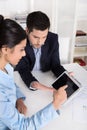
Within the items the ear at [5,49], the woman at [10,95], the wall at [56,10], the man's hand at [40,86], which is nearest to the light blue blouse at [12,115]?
the woman at [10,95]

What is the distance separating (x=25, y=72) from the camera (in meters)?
1.48

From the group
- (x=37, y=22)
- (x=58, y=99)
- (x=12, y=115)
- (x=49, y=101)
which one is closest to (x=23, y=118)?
(x=12, y=115)

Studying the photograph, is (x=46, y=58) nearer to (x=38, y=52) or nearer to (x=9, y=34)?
(x=38, y=52)

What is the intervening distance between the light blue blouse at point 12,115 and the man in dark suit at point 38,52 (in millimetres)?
338

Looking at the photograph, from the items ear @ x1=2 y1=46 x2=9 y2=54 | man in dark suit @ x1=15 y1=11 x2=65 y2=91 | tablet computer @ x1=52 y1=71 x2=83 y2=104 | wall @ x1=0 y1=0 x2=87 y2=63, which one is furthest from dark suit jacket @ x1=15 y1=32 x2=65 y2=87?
ear @ x1=2 y1=46 x2=9 y2=54

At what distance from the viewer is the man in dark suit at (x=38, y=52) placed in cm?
139

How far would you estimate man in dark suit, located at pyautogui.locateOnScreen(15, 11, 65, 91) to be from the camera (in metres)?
→ 1.39

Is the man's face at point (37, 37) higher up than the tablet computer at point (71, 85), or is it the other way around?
the man's face at point (37, 37)

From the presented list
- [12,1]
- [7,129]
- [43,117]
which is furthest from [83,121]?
[12,1]

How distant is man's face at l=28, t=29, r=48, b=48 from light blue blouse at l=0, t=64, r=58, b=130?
0.49 meters

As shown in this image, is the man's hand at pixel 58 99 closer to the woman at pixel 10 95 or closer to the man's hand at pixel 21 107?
the woman at pixel 10 95

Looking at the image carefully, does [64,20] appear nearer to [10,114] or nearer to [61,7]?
[61,7]

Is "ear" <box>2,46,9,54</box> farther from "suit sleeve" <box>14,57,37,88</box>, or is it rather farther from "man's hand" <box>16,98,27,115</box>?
"suit sleeve" <box>14,57,37,88</box>

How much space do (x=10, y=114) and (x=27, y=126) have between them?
0.10 metres
